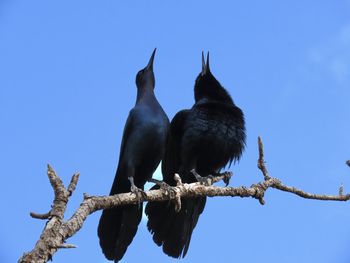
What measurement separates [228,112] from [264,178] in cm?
159

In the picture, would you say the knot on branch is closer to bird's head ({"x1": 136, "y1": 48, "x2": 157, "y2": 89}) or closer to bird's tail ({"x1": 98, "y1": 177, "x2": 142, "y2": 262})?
bird's tail ({"x1": 98, "y1": 177, "x2": 142, "y2": 262})

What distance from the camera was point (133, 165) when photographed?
298 inches

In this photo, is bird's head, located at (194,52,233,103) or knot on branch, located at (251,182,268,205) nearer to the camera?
knot on branch, located at (251,182,268,205)

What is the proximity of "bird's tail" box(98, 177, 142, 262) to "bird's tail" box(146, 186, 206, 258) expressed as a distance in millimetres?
655

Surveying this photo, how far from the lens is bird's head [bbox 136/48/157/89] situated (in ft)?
28.6

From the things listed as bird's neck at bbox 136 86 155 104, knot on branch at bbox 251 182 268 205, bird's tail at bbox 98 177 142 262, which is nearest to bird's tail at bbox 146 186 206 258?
bird's tail at bbox 98 177 142 262

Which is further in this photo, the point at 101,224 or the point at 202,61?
the point at 202,61

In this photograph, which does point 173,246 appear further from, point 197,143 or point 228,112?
point 228,112

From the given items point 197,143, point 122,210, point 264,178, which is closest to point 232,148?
point 197,143

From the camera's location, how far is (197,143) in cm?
833

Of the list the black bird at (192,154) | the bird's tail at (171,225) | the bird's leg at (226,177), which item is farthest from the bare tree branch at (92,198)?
the bird's tail at (171,225)

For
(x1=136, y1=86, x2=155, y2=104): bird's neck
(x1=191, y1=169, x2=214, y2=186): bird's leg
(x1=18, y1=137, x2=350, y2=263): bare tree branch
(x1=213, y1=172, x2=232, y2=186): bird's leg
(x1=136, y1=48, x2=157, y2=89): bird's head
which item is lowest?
(x1=18, y1=137, x2=350, y2=263): bare tree branch

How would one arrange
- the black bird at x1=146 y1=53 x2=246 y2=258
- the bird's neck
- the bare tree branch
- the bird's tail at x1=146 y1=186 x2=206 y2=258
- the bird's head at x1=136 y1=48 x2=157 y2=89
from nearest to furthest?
1. the bare tree branch
2. the bird's tail at x1=146 y1=186 x2=206 y2=258
3. the black bird at x1=146 y1=53 x2=246 y2=258
4. the bird's neck
5. the bird's head at x1=136 y1=48 x2=157 y2=89

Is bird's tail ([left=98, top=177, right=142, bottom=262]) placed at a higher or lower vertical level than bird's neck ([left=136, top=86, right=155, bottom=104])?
lower
